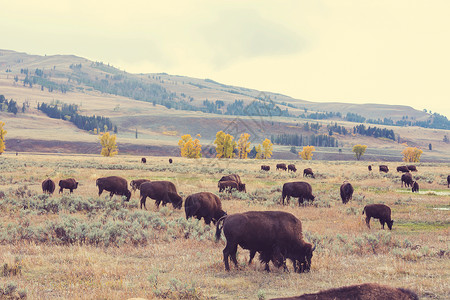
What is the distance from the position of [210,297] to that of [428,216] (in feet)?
46.8

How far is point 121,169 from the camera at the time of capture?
44.2 metres

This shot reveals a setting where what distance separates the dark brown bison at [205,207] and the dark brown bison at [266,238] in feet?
18.5

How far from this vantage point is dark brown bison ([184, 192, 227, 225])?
49.4 ft

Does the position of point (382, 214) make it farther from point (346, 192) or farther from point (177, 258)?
point (177, 258)

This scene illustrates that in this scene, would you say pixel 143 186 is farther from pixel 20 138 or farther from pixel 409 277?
pixel 20 138

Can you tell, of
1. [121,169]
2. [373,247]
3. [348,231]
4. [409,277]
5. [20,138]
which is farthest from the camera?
[20,138]

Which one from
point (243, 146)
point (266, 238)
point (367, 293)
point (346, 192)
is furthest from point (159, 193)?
point (243, 146)

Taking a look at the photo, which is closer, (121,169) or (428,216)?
(428,216)

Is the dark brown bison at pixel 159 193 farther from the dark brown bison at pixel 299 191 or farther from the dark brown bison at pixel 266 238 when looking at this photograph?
the dark brown bison at pixel 266 238

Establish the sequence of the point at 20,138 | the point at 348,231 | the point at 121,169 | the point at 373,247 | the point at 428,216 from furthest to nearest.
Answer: the point at 20,138, the point at 121,169, the point at 428,216, the point at 348,231, the point at 373,247

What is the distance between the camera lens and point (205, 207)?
15023mm

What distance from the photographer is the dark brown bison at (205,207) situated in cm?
1505

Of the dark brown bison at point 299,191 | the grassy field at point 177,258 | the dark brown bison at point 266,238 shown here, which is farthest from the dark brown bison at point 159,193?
the dark brown bison at point 266,238

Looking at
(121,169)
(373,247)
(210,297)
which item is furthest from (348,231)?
(121,169)
